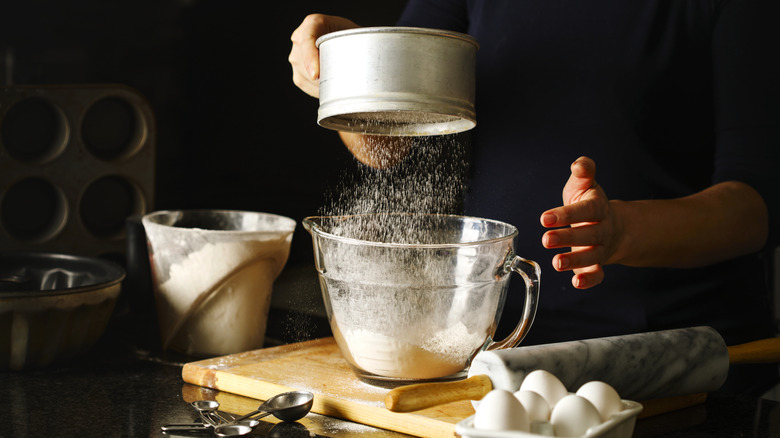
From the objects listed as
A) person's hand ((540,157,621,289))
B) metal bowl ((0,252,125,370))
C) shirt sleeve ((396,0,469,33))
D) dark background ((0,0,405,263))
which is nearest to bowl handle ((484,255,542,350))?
person's hand ((540,157,621,289))

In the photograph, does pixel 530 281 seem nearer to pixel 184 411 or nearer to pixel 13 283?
pixel 184 411

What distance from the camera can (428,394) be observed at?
0.63 m

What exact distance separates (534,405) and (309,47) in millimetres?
568

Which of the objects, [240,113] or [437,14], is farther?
[240,113]

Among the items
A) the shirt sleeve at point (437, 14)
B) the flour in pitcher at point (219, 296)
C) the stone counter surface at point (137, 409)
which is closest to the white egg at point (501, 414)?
the stone counter surface at point (137, 409)

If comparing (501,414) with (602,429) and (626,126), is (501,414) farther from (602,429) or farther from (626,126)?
(626,126)

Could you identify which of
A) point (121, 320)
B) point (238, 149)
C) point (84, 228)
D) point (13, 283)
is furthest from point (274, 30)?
point (13, 283)

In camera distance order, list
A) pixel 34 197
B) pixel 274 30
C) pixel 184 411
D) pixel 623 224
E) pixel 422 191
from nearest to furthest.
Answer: pixel 184 411 → pixel 623 224 → pixel 422 191 → pixel 34 197 → pixel 274 30

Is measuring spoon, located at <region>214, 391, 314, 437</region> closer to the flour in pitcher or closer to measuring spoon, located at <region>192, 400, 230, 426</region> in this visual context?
measuring spoon, located at <region>192, 400, 230, 426</region>

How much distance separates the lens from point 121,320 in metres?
1.21

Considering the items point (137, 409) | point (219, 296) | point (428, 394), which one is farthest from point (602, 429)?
point (219, 296)

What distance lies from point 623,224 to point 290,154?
844 millimetres

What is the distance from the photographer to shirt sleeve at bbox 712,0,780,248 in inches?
39.5

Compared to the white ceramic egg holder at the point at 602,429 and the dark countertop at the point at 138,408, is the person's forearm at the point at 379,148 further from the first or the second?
the white ceramic egg holder at the point at 602,429
